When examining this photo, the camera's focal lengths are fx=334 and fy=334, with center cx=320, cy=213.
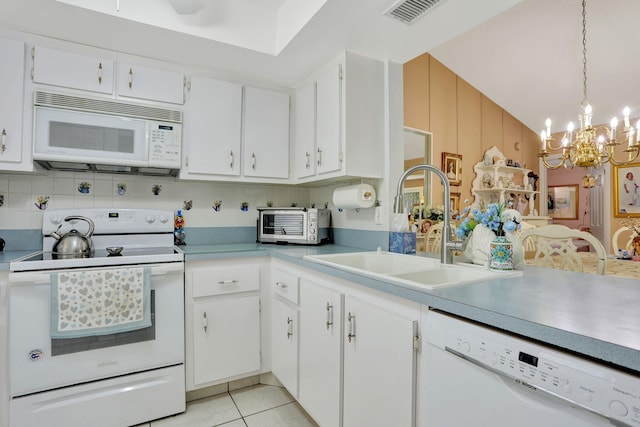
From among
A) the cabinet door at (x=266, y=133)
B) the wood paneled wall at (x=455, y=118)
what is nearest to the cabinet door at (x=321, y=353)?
the cabinet door at (x=266, y=133)

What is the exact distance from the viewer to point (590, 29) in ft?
11.8

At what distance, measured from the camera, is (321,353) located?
156cm

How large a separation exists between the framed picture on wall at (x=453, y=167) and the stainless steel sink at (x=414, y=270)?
281 cm

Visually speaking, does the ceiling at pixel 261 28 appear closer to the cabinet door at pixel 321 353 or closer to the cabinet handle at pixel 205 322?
the cabinet door at pixel 321 353

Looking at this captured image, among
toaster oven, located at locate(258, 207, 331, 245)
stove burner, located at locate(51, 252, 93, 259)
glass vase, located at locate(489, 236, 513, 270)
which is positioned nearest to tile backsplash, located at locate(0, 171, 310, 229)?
toaster oven, located at locate(258, 207, 331, 245)

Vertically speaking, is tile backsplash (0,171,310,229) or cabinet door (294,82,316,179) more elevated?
cabinet door (294,82,316,179)

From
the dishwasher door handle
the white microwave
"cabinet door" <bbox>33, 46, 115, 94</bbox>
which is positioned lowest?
the dishwasher door handle

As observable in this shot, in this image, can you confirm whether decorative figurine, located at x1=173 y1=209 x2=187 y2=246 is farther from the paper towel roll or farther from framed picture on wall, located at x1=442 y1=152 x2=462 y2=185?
framed picture on wall, located at x1=442 y1=152 x2=462 y2=185

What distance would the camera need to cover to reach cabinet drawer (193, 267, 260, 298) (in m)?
1.94

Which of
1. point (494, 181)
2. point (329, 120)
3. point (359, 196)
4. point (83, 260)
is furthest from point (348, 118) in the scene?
point (494, 181)

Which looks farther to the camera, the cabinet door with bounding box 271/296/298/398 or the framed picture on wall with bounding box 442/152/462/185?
the framed picture on wall with bounding box 442/152/462/185

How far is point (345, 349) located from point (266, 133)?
162 cm

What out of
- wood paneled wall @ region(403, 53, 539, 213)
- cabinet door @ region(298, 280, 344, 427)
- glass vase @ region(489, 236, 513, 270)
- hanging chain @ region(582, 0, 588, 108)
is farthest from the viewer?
wood paneled wall @ region(403, 53, 539, 213)

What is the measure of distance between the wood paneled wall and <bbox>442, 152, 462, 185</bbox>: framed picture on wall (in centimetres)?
7
